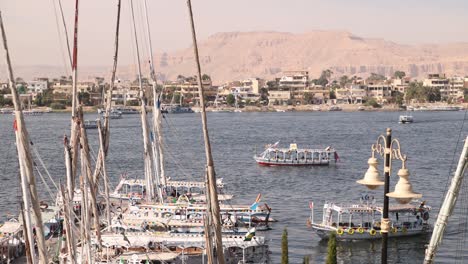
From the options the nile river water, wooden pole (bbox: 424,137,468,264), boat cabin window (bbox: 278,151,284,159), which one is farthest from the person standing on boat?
boat cabin window (bbox: 278,151,284,159)

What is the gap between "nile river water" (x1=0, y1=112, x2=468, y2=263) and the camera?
36.2 m

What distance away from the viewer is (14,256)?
98.3ft

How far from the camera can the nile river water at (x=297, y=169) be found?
36219mm

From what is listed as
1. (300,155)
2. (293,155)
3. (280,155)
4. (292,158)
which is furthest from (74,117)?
(300,155)

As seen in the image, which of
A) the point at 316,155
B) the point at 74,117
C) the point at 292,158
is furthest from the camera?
the point at 316,155

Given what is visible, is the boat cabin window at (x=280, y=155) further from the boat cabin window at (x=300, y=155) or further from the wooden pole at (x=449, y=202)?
the wooden pole at (x=449, y=202)

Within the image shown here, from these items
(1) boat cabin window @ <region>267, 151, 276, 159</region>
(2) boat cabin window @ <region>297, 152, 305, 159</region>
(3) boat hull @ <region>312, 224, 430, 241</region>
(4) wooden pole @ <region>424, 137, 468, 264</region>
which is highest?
(4) wooden pole @ <region>424, 137, 468, 264</region>

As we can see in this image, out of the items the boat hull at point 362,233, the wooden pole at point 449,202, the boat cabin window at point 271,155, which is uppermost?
the wooden pole at point 449,202

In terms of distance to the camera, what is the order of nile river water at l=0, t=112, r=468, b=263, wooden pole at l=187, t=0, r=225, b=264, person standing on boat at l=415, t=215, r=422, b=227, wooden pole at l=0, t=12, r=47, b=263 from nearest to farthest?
wooden pole at l=187, t=0, r=225, b=264, wooden pole at l=0, t=12, r=47, b=263, nile river water at l=0, t=112, r=468, b=263, person standing on boat at l=415, t=215, r=422, b=227

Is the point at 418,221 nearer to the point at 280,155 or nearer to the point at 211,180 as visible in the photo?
the point at 211,180

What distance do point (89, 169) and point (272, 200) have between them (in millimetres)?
32294

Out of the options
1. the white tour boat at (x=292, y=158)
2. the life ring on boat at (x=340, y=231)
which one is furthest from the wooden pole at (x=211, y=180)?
the white tour boat at (x=292, y=158)

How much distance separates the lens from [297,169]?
69.6 m

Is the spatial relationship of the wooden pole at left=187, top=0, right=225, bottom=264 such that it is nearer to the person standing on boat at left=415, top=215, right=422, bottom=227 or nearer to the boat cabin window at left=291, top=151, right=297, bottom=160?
the person standing on boat at left=415, top=215, right=422, bottom=227
